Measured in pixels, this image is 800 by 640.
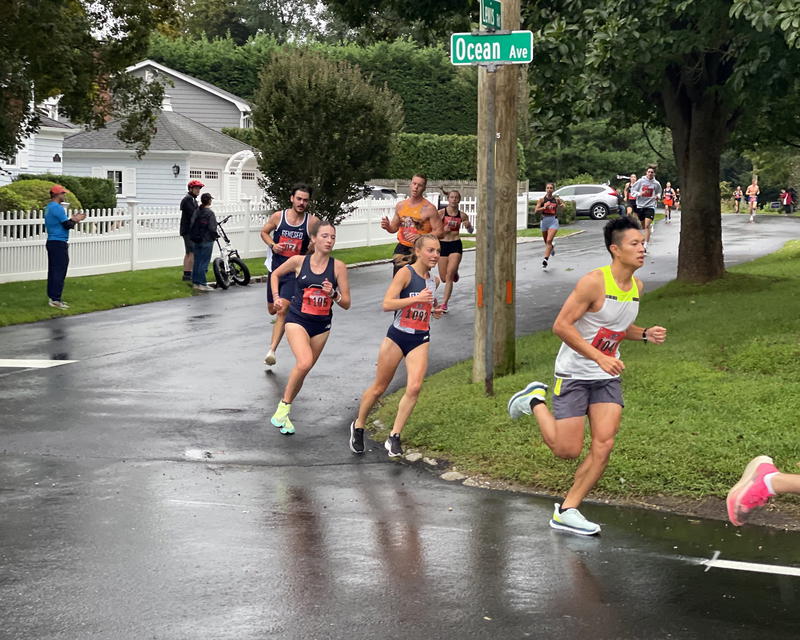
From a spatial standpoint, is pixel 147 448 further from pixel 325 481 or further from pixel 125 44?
pixel 125 44

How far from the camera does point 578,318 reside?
25.0 feet

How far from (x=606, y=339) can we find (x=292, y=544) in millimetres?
2278

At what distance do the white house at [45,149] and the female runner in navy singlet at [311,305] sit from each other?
113 ft

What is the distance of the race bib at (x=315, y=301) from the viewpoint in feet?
35.7

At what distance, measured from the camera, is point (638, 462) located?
9188 millimetres

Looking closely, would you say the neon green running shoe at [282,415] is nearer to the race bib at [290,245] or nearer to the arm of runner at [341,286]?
the arm of runner at [341,286]

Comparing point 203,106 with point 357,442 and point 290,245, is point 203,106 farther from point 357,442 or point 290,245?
point 357,442

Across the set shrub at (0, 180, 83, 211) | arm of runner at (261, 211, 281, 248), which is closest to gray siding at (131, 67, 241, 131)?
shrub at (0, 180, 83, 211)

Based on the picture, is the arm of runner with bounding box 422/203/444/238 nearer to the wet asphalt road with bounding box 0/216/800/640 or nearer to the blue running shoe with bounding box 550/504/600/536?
the wet asphalt road with bounding box 0/216/800/640

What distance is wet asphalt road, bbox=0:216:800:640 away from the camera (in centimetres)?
602

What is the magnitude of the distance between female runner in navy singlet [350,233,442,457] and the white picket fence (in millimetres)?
14382

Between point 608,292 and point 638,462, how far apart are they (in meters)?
1.95

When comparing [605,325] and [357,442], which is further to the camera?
[357,442]

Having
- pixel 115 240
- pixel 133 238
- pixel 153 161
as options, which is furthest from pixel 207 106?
pixel 115 240
